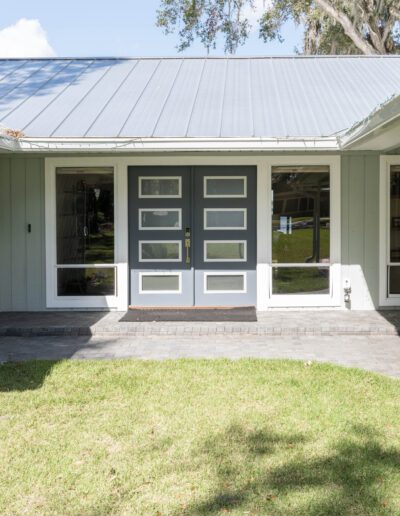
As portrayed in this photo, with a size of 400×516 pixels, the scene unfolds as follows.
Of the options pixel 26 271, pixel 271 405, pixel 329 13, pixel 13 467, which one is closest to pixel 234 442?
Result: pixel 271 405

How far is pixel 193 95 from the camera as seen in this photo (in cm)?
850

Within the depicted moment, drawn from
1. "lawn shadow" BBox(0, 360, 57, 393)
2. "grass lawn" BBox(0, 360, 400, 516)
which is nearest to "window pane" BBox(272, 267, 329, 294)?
"grass lawn" BBox(0, 360, 400, 516)

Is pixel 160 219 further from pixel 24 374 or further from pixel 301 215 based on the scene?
pixel 24 374

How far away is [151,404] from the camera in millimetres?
4254

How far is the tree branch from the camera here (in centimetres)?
1739

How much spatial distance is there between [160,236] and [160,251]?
0.21 metres

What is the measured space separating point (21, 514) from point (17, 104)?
21.8ft

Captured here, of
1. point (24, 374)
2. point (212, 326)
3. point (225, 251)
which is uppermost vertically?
point (225, 251)

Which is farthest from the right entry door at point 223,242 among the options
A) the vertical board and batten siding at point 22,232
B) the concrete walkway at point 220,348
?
the vertical board and batten siding at point 22,232

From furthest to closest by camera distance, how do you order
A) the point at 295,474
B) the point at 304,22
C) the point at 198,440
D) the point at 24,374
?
the point at 304,22 → the point at 24,374 → the point at 198,440 → the point at 295,474

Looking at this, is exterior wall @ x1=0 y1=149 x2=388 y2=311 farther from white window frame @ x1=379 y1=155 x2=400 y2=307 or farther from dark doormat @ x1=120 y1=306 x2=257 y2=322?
dark doormat @ x1=120 y1=306 x2=257 y2=322

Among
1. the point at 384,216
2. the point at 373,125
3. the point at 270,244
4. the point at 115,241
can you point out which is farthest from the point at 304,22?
the point at 373,125

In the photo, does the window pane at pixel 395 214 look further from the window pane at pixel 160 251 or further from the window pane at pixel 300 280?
the window pane at pixel 160 251

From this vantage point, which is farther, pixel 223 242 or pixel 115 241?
pixel 223 242
